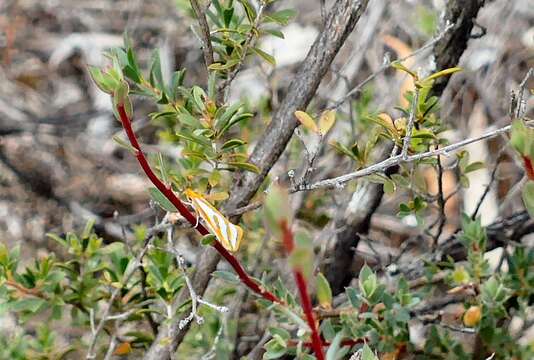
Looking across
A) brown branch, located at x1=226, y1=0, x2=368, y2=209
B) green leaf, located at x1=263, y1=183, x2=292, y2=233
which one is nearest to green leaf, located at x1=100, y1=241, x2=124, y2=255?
brown branch, located at x1=226, y1=0, x2=368, y2=209

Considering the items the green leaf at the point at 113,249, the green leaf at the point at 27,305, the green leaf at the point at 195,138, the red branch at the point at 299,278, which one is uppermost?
the green leaf at the point at 195,138

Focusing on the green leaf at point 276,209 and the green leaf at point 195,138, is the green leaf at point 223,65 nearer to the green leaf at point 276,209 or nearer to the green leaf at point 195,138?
the green leaf at point 195,138

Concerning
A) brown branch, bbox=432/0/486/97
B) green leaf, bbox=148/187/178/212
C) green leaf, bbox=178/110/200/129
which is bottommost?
green leaf, bbox=148/187/178/212

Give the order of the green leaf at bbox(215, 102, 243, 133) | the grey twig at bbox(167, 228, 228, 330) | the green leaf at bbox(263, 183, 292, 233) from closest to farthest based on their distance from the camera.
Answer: the green leaf at bbox(263, 183, 292, 233) → the grey twig at bbox(167, 228, 228, 330) → the green leaf at bbox(215, 102, 243, 133)

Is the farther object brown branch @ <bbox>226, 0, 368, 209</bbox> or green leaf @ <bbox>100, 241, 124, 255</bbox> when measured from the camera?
green leaf @ <bbox>100, 241, 124, 255</bbox>

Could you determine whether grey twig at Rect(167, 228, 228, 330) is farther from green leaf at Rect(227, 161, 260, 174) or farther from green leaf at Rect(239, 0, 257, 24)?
green leaf at Rect(239, 0, 257, 24)

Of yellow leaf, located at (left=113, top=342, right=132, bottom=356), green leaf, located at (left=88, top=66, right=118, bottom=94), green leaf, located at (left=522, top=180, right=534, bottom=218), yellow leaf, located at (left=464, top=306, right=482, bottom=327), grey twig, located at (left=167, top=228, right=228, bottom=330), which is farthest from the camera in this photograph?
yellow leaf, located at (left=113, top=342, right=132, bottom=356)

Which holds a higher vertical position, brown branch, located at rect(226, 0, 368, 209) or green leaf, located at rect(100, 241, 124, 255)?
brown branch, located at rect(226, 0, 368, 209)

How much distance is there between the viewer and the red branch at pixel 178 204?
87cm

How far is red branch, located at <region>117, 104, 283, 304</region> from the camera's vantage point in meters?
0.87

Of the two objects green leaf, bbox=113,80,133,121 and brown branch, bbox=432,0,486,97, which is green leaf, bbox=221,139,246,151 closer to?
green leaf, bbox=113,80,133,121

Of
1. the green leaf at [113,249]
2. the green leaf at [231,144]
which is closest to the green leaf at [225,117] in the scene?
the green leaf at [231,144]

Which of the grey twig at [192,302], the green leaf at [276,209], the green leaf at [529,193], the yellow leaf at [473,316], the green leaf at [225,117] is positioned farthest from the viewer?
the yellow leaf at [473,316]

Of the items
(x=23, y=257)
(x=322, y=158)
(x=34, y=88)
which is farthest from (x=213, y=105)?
(x=34, y=88)
